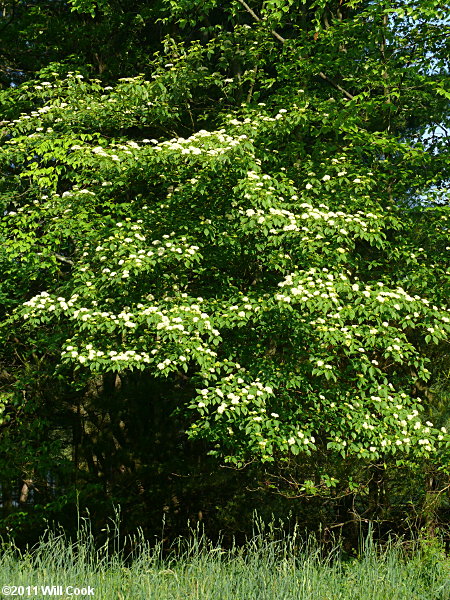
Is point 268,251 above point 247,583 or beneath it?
above

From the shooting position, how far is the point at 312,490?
7082 millimetres

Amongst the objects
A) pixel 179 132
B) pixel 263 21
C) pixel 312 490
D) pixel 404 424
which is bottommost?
pixel 312 490

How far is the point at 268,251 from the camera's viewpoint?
7.48 metres

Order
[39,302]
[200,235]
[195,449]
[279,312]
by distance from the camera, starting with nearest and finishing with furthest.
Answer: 1. [279,312]
2. [39,302]
3. [200,235]
4. [195,449]

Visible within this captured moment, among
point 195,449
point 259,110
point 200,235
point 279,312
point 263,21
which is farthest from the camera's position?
point 195,449

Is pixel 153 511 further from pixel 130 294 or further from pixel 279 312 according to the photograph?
pixel 279 312

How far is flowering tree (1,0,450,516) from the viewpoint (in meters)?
6.64

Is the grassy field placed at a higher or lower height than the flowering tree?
lower

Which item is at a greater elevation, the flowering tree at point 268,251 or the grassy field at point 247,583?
the flowering tree at point 268,251

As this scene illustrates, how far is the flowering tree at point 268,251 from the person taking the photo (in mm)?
6637

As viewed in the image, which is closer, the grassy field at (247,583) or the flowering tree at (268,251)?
the grassy field at (247,583)

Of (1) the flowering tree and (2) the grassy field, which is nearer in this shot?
(2) the grassy field

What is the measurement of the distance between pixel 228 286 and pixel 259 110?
7.76 feet

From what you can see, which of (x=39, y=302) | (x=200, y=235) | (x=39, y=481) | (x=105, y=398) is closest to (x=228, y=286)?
(x=200, y=235)
